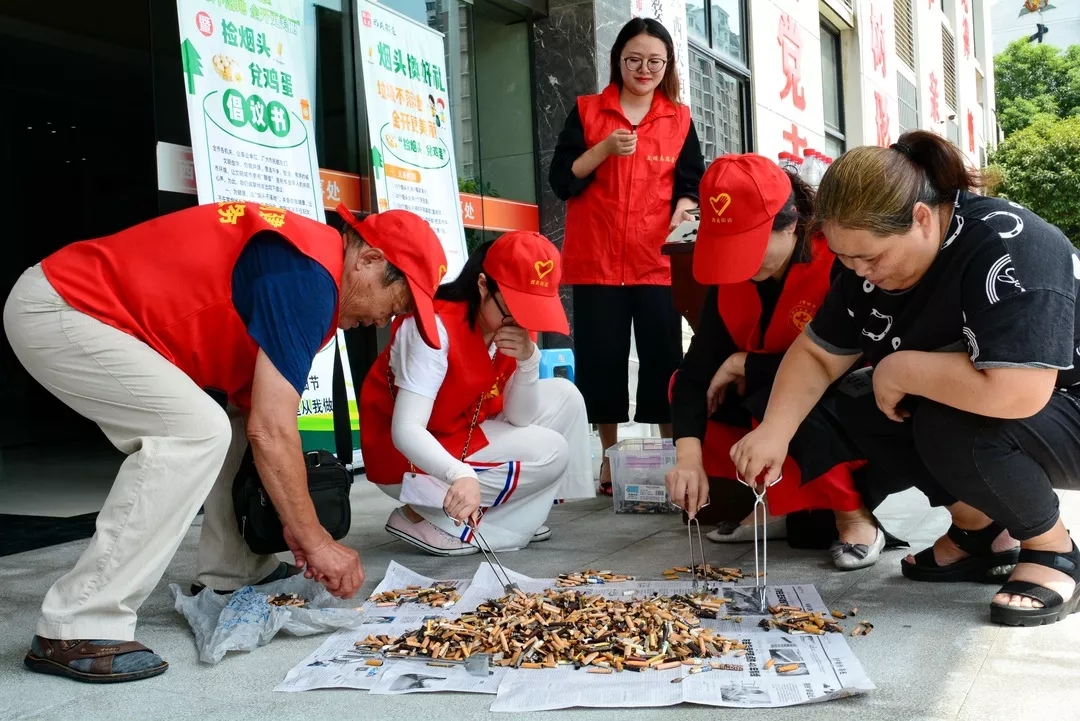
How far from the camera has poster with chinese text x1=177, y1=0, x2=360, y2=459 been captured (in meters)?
3.83

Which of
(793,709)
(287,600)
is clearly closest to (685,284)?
(287,600)

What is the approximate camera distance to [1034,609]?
2109mm

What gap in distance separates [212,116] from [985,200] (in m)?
2.85

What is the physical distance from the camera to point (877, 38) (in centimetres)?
1426

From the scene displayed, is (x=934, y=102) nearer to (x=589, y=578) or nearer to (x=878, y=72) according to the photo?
(x=878, y=72)

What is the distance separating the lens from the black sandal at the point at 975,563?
2.48m

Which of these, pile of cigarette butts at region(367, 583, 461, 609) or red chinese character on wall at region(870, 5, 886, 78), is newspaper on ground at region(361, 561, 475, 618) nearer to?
pile of cigarette butts at region(367, 583, 461, 609)

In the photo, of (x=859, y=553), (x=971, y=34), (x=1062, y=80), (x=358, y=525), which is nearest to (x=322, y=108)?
(x=358, y=525)

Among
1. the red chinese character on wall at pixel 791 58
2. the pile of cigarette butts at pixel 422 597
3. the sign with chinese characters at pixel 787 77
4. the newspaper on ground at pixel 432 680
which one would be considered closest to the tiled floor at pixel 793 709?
the newspaper on ground at pixel 432 680

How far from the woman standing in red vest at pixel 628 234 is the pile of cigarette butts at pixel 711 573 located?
1.47 metres

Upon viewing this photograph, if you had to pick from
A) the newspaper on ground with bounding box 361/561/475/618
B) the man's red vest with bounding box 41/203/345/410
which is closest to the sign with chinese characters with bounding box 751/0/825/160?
the newspaper on ground with bounding box 361/561/475/618

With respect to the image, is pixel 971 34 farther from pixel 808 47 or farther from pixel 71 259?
pixel 71 259

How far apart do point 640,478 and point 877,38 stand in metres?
12.4

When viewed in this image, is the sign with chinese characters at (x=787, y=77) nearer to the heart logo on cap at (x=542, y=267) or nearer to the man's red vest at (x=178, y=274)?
the heart logo on cap at (x=542, y=267)
